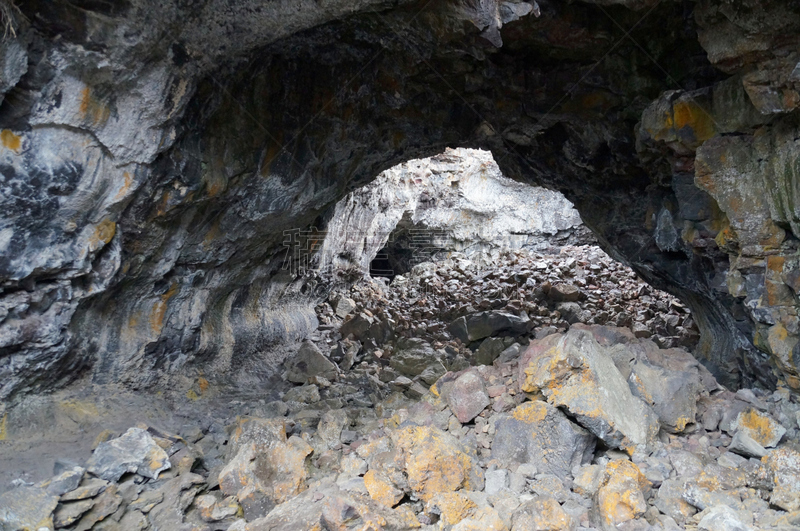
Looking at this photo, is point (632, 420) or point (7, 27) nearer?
point (7, 27)

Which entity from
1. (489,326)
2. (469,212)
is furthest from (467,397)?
(469,212)

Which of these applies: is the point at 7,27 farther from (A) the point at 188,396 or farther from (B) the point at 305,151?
(A) the point at 188,396

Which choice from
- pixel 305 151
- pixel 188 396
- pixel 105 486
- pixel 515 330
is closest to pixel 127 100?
pixel 305 151

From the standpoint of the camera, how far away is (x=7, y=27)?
2.74 meters

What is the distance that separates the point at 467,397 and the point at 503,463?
0.66m

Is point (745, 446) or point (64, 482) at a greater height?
point (745, 446)

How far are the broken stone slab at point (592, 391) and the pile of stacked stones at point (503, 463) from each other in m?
0.01

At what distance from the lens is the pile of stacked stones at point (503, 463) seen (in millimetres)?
2848

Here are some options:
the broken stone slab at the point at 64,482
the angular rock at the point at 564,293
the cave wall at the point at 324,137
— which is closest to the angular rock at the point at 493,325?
the angular rock at the point at 564,293

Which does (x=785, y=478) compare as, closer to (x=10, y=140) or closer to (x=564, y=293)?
(x=10, y=140)

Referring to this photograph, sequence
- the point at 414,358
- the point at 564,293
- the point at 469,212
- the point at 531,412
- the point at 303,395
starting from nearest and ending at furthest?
the point at 531,412 < the point at 303,395 < the point at 414,358 < the point at 564,293 < the point at 469,212

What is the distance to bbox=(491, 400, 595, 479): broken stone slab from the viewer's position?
329 centimetres

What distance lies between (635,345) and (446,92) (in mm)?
3249

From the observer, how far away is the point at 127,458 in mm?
3891
